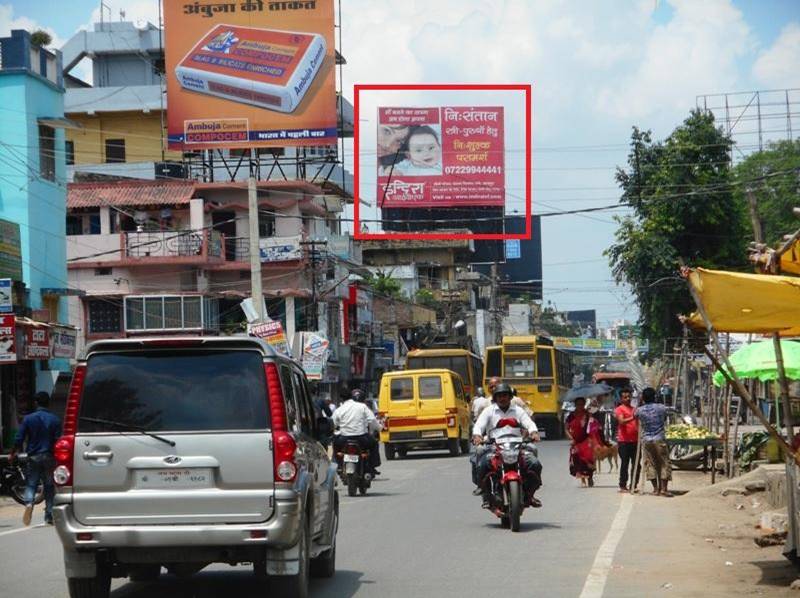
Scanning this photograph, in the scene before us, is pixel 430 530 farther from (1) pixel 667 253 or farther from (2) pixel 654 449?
(1) pixel 667 253

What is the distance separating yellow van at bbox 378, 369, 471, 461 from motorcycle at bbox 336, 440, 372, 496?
1190 centimetres

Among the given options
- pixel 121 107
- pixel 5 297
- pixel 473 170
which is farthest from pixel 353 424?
pixel 121 107

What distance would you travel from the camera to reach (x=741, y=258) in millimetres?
43188

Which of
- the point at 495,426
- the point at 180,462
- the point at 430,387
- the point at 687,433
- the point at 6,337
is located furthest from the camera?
the point at 430,387

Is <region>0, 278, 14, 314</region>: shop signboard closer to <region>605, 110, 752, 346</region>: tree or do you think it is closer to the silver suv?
the silver suv

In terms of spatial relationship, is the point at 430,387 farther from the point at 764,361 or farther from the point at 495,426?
the point at 495,426

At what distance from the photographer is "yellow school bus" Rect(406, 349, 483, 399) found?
44109 millimetres

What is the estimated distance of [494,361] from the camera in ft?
150

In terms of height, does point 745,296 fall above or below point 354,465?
above

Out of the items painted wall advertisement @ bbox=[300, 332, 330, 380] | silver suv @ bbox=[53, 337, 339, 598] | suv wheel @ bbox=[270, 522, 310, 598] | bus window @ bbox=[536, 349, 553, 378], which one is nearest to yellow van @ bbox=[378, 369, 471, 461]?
painted wall advertisement @ bbox=[300, 332, 330, 380]

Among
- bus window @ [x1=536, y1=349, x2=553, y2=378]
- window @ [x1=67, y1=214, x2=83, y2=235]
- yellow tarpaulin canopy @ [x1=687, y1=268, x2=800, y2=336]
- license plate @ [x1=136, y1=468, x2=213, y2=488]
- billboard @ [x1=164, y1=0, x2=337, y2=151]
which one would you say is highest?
billboard @ [x1=164, y1=0, x2=337, y2=151]

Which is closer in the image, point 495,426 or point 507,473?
point 507,473

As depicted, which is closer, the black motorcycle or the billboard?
the black motorcycle

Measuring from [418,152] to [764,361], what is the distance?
66.4 ft
